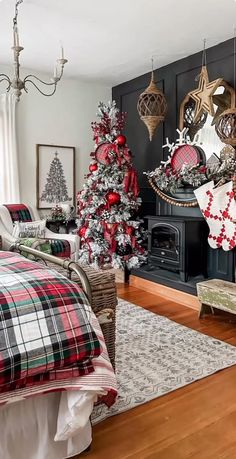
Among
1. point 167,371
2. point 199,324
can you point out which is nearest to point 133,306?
point 199,324

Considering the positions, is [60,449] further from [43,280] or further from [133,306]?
[133,306]

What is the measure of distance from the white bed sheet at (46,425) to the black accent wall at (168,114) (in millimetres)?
2883

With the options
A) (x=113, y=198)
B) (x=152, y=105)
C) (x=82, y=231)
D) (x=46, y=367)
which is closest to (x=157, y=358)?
(x=46, y=367)

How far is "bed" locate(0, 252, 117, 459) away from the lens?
1405 millimetres

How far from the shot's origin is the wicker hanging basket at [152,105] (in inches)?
183

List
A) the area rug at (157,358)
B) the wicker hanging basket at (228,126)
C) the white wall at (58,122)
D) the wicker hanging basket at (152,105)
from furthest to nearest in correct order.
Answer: the white wall at (58,122) → the wicker hanging basket at (152,105) → the wicker hanging basket at (228,126) → the area rug at (157,358)

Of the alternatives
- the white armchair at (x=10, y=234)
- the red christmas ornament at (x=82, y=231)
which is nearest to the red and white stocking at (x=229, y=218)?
the white armchair at (x=10, y=234)

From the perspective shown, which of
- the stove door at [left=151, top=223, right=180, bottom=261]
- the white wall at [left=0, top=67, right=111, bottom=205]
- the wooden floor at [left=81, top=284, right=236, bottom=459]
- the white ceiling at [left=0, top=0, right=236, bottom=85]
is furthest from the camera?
the white wall at [left=0, top=67, right=111, bottom=205]

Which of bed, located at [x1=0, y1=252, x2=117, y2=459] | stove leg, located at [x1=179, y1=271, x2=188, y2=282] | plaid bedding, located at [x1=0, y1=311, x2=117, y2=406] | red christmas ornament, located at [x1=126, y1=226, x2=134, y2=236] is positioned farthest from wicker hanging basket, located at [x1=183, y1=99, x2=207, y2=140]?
plaid bedding, located at [x1=0, y1=311, x2=117, y2=406]

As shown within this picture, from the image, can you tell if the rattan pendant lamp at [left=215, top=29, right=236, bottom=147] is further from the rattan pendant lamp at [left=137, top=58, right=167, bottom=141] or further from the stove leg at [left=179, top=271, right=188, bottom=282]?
the stove leg at [left=179, top=271, right=188, bottom=282]

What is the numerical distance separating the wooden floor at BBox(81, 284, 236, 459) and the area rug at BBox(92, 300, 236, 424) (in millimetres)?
66

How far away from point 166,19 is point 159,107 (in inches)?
45.3

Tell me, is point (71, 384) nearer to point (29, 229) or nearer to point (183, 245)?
point (183, 245)

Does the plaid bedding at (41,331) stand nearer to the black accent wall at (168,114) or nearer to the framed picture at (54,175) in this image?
the black accent wall at (168,114)
